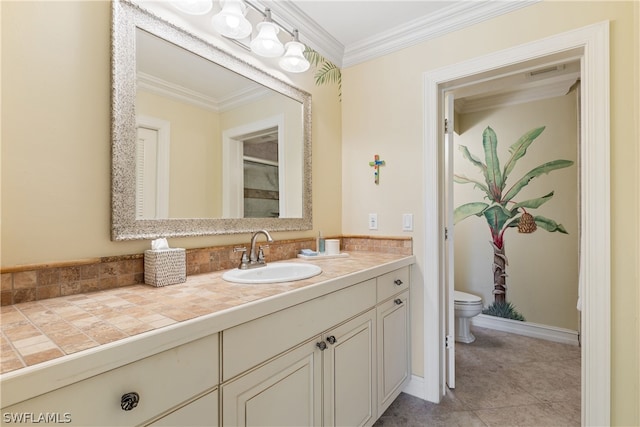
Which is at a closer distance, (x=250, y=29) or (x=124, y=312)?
(x=124, y=312)

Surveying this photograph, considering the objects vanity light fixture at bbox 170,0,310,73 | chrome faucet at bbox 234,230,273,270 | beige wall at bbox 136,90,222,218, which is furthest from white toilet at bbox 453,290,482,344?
vanity light fixture at bbox 170,0,310,73

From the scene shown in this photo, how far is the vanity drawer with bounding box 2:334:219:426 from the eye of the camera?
56 cm

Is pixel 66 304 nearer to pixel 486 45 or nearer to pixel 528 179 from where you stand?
pixel 486 45

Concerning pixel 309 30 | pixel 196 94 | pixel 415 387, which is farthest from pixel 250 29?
pixel 415 387

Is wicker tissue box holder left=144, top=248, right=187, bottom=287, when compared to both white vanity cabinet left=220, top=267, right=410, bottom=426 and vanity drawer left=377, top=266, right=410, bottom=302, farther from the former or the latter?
vanity drawer left=377, top=266, right=410, bottom=302

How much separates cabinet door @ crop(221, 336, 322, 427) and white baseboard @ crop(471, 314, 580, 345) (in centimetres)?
263

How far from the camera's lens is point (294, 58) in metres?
1.78

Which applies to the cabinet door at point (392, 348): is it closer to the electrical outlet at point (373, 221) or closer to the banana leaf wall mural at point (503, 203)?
the electrical outlet at point (373, 221)

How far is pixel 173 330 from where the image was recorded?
710 mm

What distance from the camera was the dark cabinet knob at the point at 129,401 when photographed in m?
0.63

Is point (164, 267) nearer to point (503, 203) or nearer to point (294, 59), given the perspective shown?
point (294, 59)

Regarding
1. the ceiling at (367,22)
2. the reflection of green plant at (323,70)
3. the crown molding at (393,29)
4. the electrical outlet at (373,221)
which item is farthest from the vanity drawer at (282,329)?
the crown molding at (393,29)

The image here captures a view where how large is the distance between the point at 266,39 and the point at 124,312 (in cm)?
146

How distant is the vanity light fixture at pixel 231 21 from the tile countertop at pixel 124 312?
1201 millimetres
